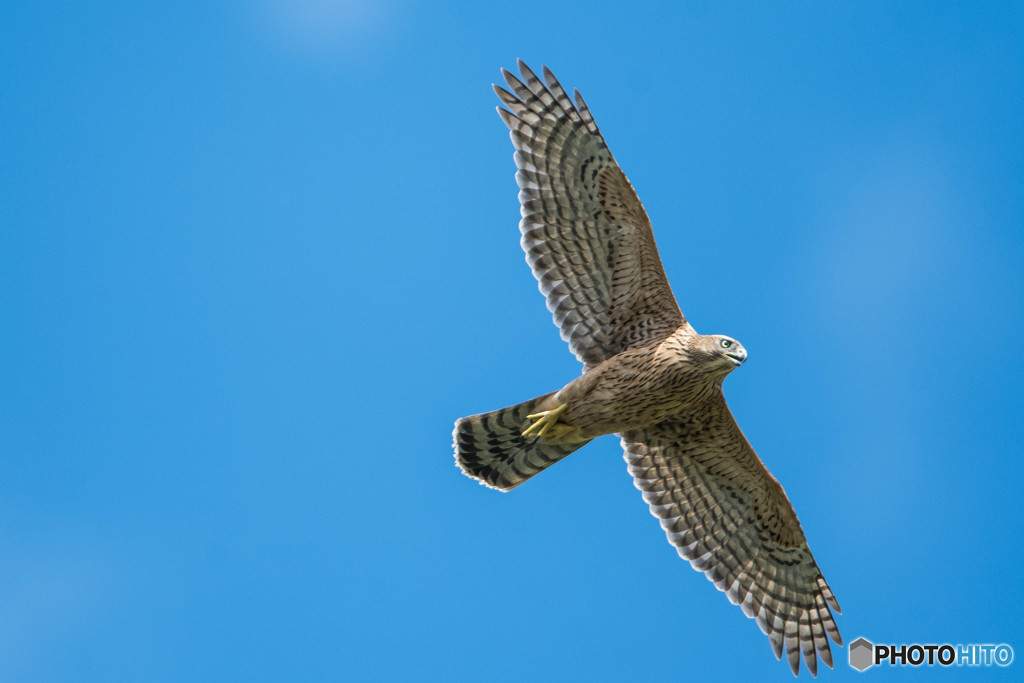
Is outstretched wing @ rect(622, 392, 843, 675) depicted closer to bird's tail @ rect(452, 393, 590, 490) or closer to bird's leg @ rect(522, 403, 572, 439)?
bird's tail @ rect(452, 393, 590, 490)

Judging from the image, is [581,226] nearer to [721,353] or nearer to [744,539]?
[721,353]

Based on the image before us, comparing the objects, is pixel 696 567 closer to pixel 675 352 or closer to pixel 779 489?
pixel 779 489

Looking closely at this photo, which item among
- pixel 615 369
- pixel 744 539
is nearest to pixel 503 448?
pixel 615 369

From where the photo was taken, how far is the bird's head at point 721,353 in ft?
25.3

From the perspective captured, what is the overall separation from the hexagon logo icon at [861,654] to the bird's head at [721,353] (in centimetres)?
339

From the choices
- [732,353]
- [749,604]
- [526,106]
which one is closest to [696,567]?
[749,604]

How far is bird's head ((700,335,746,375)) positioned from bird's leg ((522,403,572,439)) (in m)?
1.23

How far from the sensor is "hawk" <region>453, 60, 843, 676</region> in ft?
26.7

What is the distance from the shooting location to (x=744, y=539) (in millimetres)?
9352

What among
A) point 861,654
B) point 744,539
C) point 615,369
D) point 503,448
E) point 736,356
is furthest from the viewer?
point 861,654

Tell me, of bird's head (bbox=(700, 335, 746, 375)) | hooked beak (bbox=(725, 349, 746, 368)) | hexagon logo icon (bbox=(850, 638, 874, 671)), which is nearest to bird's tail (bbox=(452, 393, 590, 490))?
bird's head (bbox=(700, 335, 746, 375))

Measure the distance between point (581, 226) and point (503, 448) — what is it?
204 centimetres

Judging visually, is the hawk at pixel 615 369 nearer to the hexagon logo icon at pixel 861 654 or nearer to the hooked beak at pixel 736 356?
the hooked beak at pixel 736 356

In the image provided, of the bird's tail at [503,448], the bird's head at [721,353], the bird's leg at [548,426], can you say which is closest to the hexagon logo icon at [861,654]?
the bird's tail at [503,448]
